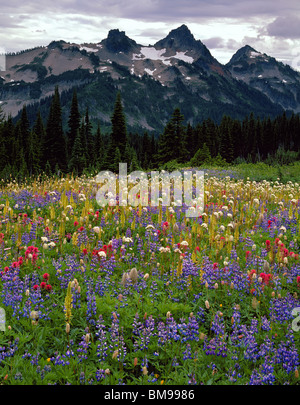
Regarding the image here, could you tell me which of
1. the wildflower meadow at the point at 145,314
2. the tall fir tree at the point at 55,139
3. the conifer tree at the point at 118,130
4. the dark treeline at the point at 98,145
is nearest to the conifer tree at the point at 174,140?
the dark treeline at the point at 98,145

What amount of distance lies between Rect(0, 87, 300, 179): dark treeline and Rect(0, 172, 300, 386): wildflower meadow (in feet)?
37.1

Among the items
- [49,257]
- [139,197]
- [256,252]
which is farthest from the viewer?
[139,197]

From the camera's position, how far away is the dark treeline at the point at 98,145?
3953cm

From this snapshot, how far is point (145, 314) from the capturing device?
4.14m

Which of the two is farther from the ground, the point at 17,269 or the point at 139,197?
the point at 139,197

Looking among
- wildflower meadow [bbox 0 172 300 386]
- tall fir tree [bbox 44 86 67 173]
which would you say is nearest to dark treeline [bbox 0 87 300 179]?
tall fir tree [bbox 44 86 67 173]

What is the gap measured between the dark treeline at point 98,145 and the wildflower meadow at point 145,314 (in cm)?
1130

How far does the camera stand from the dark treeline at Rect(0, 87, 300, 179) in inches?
1556

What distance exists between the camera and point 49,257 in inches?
229
